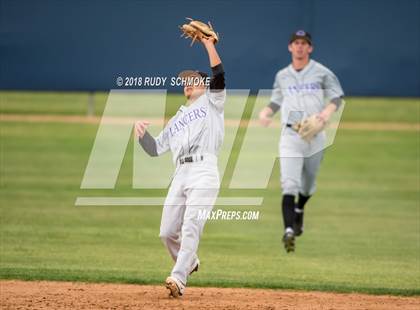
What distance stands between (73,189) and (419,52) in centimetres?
906

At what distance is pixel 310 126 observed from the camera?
39.2 feet

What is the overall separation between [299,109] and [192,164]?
3403mm

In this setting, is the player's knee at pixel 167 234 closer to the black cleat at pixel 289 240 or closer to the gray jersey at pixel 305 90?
the black cleat at pixel 289 240

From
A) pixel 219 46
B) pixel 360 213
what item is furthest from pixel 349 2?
pixel 360 213

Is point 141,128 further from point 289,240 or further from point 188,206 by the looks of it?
point 289,240

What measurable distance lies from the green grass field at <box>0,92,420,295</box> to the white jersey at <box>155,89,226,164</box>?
74.3 inches

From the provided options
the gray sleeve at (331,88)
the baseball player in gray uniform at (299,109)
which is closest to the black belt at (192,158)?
the baseball player in gray uniform at (299,109)

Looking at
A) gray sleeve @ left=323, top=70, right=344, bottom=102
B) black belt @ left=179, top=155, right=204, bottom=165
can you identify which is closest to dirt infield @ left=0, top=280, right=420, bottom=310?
black belt @ left=179, top=155, right=204, bottom=165

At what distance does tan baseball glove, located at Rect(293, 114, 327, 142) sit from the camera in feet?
39.2

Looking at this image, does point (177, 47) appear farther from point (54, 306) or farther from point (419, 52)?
point (54, 306)

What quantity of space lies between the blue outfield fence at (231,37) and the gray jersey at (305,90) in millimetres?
8680

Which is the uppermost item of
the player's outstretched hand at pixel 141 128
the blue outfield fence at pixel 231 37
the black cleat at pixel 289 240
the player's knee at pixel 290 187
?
the blue outfield fence at pixel 231 37

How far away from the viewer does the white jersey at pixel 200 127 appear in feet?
30.1

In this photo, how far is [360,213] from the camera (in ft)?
50.8
